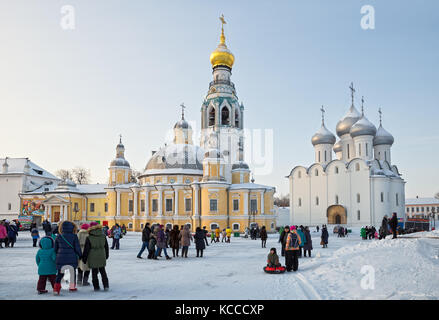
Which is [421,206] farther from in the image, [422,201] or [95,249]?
[95,249]

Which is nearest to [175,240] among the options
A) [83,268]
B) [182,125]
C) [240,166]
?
[83,268]

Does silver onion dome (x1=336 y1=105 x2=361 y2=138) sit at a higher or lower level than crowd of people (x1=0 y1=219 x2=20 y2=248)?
higher

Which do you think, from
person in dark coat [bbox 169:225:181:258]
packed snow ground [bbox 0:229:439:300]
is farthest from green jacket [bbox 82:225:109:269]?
person in dark coat [bbox 169:225:181:258]

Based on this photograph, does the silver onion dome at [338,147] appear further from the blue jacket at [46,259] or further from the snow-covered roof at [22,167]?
the blue jacket at [46,259]

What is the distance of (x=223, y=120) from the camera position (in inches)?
2185

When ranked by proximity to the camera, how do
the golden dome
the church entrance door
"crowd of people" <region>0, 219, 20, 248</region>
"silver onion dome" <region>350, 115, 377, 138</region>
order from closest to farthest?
"crowd of people" <region>0, 219, 20, 248</region> → the church entrance door → "silver onion dome" <region>350, 115, 377, 138</region> → the golden dome

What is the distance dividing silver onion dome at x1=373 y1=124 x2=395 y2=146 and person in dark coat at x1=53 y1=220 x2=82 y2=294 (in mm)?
50305

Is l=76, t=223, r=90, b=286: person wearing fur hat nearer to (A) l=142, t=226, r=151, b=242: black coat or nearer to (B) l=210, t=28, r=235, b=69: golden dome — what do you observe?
(A) l=142, t=226, r=151, b=242: black coat

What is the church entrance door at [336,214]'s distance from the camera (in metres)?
48.7

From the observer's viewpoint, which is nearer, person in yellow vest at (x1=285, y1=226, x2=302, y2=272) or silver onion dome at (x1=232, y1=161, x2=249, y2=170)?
person in yellow vest at (x1=285, y1=226, x2=302, y2=272)

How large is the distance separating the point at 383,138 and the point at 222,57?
2428cm

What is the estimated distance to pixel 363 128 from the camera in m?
50.3

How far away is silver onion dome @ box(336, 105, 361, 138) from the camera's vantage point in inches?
2106
